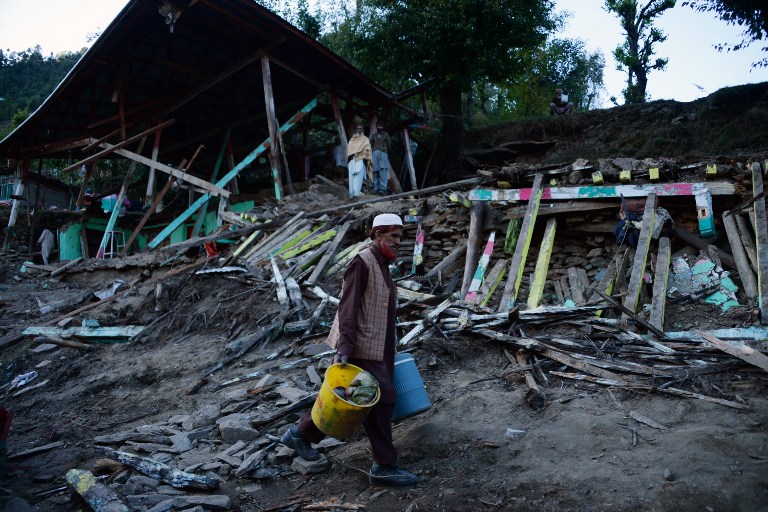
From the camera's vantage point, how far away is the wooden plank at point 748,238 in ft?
21.2

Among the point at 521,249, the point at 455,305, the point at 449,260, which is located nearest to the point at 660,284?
the point at 521,249

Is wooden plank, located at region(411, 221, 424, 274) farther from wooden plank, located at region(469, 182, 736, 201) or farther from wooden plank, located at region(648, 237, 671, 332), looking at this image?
wooden plank, located at region(648, 237, 671, 332)

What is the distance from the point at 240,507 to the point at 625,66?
21.8 meters

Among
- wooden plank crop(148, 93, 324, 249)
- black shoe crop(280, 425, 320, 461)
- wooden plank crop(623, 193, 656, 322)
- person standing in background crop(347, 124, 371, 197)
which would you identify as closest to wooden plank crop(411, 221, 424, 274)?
wooden plank crop(623, 193, 656, 322)

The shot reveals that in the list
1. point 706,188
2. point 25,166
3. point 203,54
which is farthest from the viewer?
point 25,166

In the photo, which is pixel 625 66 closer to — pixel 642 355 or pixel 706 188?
pixel 706 188

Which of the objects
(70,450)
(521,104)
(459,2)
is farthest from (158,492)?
(521,104)

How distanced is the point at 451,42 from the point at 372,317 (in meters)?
14.8

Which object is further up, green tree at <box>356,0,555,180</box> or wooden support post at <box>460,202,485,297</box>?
green tree at <box>356,0,555,180</box>

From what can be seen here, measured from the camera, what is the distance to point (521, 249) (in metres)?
7.54

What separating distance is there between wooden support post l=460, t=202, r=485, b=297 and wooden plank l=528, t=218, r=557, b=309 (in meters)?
0.91

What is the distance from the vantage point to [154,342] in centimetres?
761

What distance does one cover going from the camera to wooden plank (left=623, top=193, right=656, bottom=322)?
6.26 m

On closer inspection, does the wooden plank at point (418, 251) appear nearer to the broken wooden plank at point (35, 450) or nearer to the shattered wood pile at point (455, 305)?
the shattered wood pile at point (455, 305)
